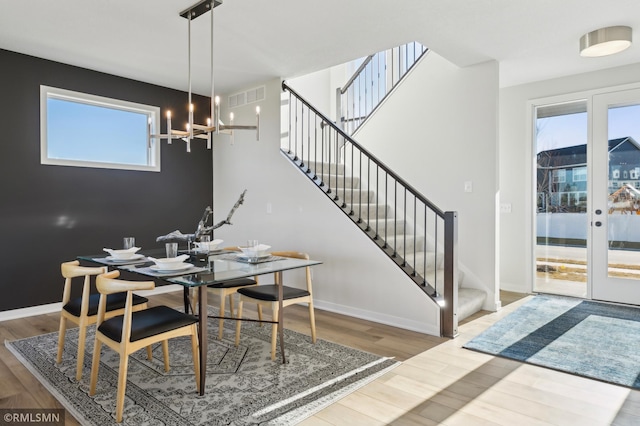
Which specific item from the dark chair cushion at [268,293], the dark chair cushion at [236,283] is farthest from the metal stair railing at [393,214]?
the dark chair cushion at [236,283]

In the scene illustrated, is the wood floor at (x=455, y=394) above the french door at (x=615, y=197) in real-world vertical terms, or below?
below

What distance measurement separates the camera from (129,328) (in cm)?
217

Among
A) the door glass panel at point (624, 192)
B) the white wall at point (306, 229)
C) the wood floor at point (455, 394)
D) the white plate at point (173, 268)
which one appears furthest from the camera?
the door glass panel at point (624, 192)

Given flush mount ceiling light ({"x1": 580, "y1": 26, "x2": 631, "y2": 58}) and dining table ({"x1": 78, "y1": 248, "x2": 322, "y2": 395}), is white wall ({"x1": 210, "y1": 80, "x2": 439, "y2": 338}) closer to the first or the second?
dining table ({"x1": 78, "y1": 248, "x2": 322, "y2": 395})

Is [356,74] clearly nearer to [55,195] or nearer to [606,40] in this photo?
[606,40]

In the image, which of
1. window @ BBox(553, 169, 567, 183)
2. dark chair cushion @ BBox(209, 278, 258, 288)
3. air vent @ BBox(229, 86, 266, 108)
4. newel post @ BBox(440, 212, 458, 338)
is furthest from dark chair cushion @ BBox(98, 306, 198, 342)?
window @ BBox(553, 169, 567, 183)

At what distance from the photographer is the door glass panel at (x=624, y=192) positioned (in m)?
4.43

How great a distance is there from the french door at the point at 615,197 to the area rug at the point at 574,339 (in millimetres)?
284

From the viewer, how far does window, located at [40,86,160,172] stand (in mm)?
4336

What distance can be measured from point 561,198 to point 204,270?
4449 millimetres

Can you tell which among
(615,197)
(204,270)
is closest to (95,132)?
(204,270)

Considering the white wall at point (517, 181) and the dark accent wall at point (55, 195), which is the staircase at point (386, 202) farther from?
the dark accent wall at point (55, 195)

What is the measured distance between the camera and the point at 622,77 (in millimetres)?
4508

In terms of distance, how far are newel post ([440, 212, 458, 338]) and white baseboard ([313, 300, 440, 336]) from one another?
10 cm
